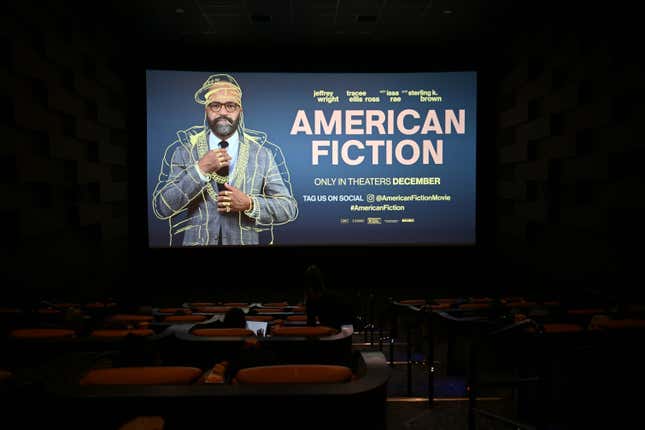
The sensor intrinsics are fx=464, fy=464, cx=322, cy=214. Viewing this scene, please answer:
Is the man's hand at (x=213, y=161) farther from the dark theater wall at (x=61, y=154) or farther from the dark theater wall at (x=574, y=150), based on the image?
the dark theater wall at (x=574, y=150)

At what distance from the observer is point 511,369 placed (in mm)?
3852

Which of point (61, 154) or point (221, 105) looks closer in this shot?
point (61, 154)

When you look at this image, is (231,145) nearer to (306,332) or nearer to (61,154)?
(61,154)

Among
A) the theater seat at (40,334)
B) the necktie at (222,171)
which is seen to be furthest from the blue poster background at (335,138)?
the theater seat at (40,334)

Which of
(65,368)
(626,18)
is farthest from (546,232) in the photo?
(65,368)

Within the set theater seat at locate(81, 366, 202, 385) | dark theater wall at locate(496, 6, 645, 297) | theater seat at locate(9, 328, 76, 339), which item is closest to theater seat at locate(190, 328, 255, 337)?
theater seat at locate(9, 328, 76, 339)

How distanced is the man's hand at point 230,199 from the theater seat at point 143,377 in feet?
22.4

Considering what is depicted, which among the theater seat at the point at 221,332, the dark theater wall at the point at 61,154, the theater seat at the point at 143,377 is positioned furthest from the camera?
the dark theater wall at the point at 61,154

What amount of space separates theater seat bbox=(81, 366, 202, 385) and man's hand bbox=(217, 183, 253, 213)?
6.81 m

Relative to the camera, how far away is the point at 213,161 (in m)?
8.24

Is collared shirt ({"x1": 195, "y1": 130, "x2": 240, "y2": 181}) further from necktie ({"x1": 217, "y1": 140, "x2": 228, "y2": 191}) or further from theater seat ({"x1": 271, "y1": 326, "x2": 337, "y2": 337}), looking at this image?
theater seat ({"x1": 271, "y1": 326, "x2": 337, "y2": 337})

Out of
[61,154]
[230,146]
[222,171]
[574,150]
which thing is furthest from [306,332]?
[230,146]

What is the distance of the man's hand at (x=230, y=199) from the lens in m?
8.23

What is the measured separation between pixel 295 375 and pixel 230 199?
6.99 m
